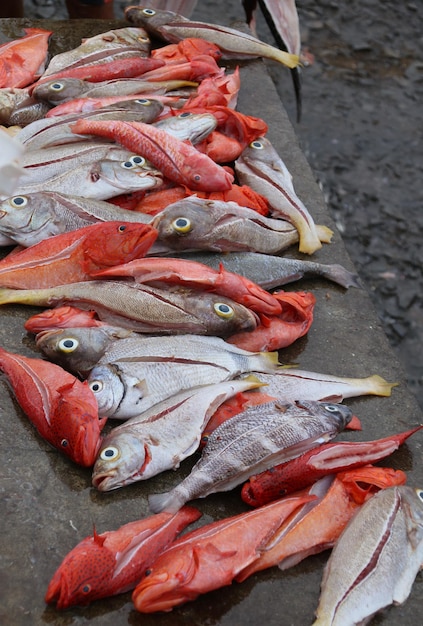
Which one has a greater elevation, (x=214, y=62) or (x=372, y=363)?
(x=214, y=62)

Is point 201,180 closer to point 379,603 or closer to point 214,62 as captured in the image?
point 214,62

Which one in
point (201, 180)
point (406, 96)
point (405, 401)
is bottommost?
point (406, 96)

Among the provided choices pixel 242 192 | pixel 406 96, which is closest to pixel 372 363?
pixel 242 192

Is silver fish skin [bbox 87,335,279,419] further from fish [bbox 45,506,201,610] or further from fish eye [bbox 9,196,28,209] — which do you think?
fish eye [bbox 9,196,28,209]

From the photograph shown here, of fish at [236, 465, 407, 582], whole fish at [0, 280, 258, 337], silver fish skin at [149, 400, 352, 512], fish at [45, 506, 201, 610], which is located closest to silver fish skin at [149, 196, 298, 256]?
whole fish at [0, 280, 258, 337]

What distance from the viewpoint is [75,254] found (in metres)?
3.22

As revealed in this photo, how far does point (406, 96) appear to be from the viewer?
782 cm

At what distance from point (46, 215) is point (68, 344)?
2.45 ft

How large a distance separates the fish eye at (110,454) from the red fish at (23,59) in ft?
8.43

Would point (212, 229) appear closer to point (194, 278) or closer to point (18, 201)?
point (194, 278)

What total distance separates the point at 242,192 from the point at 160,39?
5.89 ft

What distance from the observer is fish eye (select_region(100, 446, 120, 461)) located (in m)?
2.56

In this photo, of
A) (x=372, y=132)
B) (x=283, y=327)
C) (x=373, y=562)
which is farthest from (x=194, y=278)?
(x=372, y=132)

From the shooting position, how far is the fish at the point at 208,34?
4.98m
